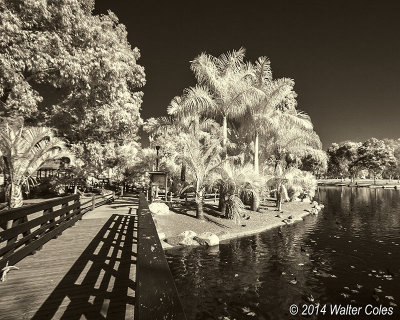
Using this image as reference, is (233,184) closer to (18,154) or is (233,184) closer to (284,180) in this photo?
(284,180)

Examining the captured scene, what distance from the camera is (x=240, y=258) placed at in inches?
454

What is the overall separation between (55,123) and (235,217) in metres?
12.2

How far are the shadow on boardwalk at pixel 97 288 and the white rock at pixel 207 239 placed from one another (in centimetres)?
637

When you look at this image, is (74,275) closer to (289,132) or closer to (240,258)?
(240,258)

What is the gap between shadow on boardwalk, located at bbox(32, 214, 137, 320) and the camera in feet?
12.7

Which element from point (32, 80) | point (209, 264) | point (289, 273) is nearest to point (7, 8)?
point (32, 80)

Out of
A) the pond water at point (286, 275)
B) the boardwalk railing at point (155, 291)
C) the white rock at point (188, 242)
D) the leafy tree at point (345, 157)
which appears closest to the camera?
the boardwalk railing at point (155, 291)

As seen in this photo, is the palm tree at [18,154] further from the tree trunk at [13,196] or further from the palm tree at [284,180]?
the palm tree at [284,180]

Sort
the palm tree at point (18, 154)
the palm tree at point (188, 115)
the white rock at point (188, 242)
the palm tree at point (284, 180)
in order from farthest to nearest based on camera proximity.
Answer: the palm tree at point (284, 180) < the palm tree at point (188, 115) < the white rock at point (188, 242) < the palm tree at point (18, 154)

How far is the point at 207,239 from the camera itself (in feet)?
43.8

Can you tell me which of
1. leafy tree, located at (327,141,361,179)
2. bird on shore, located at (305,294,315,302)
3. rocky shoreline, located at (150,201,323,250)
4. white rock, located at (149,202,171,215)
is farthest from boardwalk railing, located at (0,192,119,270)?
leafy tree, located at (327,141,361,179)

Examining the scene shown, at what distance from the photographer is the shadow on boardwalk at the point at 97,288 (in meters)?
3.87

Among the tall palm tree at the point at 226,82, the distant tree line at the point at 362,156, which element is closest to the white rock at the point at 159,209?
the tall palm tree at the point at 226,82

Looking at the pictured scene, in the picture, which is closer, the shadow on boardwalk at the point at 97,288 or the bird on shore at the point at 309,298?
the shadow on boardwalk at the point at 97,288
